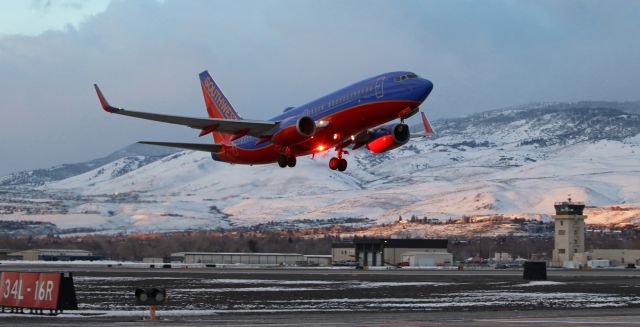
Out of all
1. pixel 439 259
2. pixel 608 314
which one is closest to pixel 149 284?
pixel 608 314

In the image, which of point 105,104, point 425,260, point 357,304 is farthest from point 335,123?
point 425,260

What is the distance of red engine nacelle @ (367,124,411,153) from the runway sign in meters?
25.5

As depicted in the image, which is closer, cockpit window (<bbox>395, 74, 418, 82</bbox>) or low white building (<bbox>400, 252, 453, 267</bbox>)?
cockpit window (<bbox>395, 74, 418, 82</bbox>)

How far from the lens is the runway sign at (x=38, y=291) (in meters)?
60.6

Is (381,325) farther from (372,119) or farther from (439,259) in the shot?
(439,259)

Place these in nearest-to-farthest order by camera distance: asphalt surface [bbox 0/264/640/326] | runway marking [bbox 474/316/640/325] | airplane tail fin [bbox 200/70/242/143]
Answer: runway marking [bbox 474/316/640/325], asphalt surface [bbox 0/264/640/326], airplane tail fin [bbox 200/70/242/143]

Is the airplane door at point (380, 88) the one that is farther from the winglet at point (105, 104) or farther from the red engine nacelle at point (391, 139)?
the winglet at point (105, 104)

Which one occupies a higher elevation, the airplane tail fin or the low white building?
the airplane tail fin

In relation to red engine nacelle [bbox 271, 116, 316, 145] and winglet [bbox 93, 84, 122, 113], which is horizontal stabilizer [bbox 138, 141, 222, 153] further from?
red engine nacelle [bbox 271, 116, 316, 145]

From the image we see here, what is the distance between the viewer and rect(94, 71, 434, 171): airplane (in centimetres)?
6938

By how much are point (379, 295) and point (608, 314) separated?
2667 cm

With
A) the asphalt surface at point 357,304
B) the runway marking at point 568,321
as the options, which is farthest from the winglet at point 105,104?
the runway marking at point 568,321

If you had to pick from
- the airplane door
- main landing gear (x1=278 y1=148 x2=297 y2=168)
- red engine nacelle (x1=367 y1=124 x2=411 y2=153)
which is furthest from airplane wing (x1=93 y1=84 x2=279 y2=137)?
the airplane door

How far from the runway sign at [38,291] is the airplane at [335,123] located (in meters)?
16.2
